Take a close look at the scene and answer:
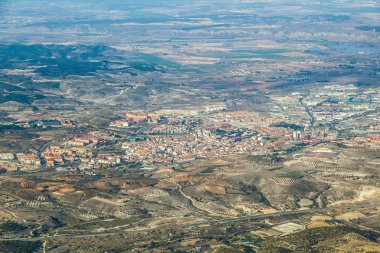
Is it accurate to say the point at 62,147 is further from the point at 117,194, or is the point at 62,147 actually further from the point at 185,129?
the point at 117,194

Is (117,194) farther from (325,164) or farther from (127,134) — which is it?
(127,134)

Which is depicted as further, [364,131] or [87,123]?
[87,123]

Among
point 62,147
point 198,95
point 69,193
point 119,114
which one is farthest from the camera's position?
point 198,95

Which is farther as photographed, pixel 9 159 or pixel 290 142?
pixel 290 142

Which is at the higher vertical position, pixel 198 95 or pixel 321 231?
pixel 321 231

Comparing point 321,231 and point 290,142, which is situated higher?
point 321,231

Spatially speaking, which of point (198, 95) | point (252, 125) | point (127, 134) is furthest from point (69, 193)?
point (198, 95)

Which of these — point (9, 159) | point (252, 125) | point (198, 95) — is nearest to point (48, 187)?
point (9, 159)

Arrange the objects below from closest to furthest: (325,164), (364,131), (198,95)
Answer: (325,164) → (364,131) → (198,95)

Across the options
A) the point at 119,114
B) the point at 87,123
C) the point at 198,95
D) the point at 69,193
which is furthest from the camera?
the point at 198,95
